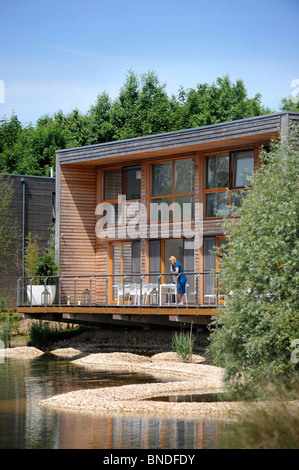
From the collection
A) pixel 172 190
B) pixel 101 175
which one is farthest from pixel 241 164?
pixel 101 175

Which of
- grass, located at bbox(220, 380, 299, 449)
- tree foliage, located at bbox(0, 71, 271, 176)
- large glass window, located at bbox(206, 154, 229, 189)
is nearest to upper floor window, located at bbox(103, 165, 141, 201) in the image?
large glass window, located at bbox(206, 154, 229, 189)

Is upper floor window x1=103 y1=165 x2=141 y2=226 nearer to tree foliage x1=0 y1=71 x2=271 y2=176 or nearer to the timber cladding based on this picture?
the timber cladding

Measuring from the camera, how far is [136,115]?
47.5 metres

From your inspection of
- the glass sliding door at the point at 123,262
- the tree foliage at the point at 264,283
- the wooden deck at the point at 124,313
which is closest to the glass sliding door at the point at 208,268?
the wooden deck at the point at 124,313

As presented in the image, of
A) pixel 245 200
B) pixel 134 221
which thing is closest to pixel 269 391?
pixel 245 200

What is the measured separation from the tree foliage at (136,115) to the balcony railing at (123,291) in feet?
60.5

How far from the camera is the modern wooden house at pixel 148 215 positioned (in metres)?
23.5

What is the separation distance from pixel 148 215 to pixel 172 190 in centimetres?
140

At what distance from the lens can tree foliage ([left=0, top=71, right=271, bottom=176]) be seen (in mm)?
46750

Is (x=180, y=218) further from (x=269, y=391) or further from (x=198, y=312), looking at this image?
(x=269, y=391)

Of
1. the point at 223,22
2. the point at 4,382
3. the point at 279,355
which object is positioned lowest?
the point at 4,382

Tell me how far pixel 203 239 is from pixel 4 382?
33.5ft

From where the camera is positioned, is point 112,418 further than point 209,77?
No
